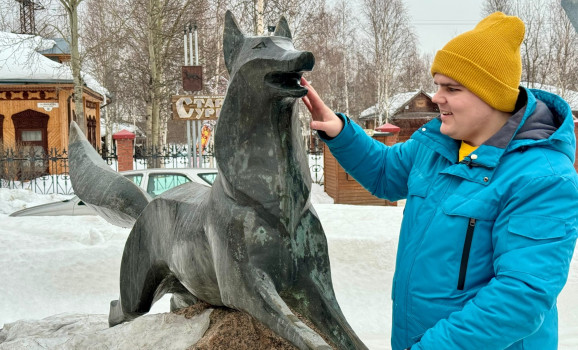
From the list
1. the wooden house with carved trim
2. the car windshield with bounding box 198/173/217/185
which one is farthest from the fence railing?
the car windshield with bounding box 198/173/217/185

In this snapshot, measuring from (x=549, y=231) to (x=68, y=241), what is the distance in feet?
18.1

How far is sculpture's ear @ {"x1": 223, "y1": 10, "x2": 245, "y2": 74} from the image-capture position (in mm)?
1833

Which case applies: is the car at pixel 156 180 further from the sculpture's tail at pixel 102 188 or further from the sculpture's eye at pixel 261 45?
the sculpture's eye at pixel 261 45

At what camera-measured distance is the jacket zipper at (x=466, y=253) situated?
4.92 feet

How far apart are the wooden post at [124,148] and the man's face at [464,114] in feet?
32.4

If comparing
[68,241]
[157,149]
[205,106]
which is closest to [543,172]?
[68,241]

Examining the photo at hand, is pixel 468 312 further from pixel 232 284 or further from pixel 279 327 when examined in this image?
pixel 232 284

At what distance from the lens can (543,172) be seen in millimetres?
1403

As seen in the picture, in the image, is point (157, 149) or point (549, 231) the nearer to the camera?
point (549, 231)

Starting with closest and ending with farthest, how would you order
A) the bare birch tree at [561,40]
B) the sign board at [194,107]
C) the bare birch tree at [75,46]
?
the sign board at [194,107], the bare birch tree at [75,46], the bare birch tree at [561,40]

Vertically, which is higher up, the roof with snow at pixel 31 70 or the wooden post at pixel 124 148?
the roof with snow at pixel 31 70

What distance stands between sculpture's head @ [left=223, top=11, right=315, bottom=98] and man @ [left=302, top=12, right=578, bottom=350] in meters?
0.44

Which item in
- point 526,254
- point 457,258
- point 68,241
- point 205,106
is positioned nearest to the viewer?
point 526,254

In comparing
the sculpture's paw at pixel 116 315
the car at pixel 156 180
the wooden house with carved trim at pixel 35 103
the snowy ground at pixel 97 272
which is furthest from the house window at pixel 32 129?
the sculpture's paw at pixel 116 315
